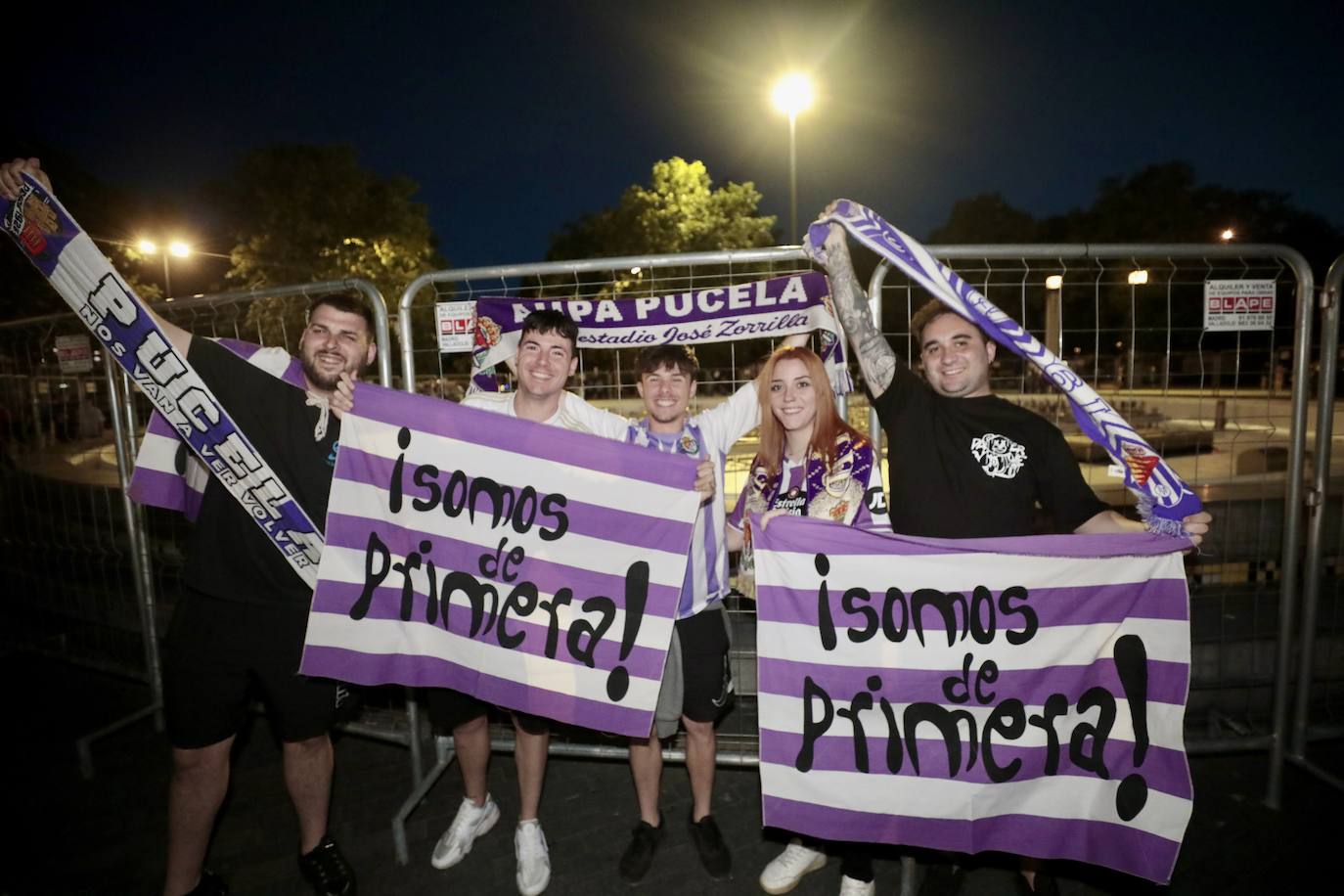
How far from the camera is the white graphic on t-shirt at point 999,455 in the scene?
255cm

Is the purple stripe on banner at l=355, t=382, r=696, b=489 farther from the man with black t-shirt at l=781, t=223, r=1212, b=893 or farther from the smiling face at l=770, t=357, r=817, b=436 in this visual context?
the man with black t-shirt at l=781, t=223, r=1212, b=893

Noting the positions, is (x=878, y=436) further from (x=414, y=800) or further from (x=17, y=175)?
(x=17, y=175)

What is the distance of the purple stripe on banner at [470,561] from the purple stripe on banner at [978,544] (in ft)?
1.87

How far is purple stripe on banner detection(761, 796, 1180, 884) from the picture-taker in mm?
2385

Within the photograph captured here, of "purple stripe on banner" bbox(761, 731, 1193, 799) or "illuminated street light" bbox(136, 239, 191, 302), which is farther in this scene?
"illuminated street light" bbox(136, 239, 191, 302)

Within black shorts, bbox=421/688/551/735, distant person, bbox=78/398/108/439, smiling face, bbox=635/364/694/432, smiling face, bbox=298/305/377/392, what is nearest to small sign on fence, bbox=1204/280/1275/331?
smiling face, bbox=635/364/694/432

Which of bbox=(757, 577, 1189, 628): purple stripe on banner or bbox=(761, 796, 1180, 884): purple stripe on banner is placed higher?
bbox=(757, 577, 1189, 628): purple stripe on banner

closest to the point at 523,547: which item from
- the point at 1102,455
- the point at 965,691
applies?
the point at 965,691

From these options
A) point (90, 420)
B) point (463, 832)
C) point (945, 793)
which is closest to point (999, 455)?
point (945, 793)

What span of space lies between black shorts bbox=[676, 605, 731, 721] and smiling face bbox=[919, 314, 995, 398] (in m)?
1.35

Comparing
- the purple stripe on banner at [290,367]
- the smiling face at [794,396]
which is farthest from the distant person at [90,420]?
the smiling face at [794,396]

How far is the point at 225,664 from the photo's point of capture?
2750mm

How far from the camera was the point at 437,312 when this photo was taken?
3480 millimetres

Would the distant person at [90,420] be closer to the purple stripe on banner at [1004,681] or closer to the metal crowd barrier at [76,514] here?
the metal crowd barrier at [76,514]
